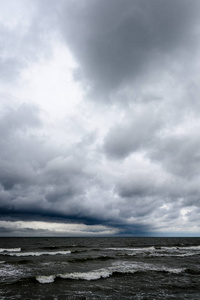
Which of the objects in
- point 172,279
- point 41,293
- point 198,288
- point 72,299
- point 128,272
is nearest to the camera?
point 72,299

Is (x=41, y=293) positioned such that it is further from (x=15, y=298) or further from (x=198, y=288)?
(x=198, y=288)

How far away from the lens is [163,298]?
48.4ft

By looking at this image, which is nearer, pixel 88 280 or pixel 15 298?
pixel 15 298

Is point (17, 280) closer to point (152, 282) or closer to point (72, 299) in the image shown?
point (72, 299)

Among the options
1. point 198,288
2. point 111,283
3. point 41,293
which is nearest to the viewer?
point 41,293

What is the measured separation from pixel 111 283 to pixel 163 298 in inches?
233

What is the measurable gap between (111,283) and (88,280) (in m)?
2.49

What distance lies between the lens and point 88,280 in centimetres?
2042

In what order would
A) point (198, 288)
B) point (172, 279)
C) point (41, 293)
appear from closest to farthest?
1. point (41, 293)
2. point (198, 288)
3. point (172, 279)

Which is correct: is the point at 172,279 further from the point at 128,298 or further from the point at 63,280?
the point at 63,280

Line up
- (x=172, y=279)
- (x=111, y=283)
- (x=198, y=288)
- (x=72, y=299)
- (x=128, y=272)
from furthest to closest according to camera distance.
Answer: (x=128, y=272) < (x=172, y=279) < (x=111, y=283) < (x=198, y=288) < (x=72, y=299)

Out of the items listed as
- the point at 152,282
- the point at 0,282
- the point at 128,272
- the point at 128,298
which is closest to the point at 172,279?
the point at 152,282

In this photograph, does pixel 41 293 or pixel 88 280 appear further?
pixel 88 280

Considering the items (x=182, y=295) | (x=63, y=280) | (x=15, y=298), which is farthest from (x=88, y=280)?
(x=182, y=295)
